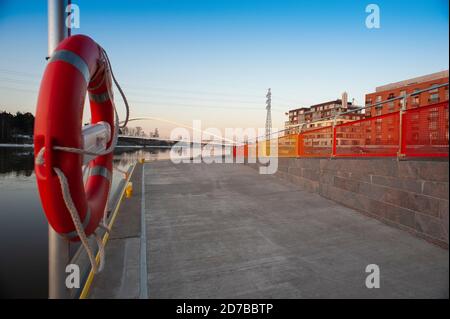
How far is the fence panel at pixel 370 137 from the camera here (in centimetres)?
495

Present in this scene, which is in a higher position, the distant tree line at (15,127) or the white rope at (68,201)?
the distant tree line at (15,127)

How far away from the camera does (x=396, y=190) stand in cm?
414

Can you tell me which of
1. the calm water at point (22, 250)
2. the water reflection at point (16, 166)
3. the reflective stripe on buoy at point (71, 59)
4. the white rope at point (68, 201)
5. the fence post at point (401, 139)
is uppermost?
the reflective stripe on buoy at point (71, 59)

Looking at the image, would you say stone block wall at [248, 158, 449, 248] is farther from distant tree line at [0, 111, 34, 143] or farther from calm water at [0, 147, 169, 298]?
distant tree line at [0, 111, 34, 143]

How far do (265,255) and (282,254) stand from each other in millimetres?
241

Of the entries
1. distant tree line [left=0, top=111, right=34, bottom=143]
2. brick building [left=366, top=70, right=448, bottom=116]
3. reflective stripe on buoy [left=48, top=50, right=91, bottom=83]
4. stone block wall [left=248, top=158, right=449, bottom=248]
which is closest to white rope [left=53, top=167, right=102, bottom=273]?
reflective stripe on buoy [left=48, top=50, right=91, bottom=83]

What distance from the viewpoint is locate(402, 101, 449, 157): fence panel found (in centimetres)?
390

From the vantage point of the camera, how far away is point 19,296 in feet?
16.5

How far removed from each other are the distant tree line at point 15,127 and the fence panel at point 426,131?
10584cm

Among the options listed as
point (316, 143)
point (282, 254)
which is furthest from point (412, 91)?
point (282, 254)

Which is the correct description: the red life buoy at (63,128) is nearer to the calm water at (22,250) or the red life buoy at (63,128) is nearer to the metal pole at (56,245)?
the metal pole at (56,245)

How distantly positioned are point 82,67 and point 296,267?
10.4ft

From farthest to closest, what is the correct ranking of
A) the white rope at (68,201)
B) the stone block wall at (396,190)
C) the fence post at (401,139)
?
1. the fence post at (401,139)
2. the stone block wall at (396,190)
3. the white rope at (68,201)

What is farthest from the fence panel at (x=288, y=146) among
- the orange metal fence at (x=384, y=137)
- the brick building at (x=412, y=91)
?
the brick building at (x=412, y=91)
